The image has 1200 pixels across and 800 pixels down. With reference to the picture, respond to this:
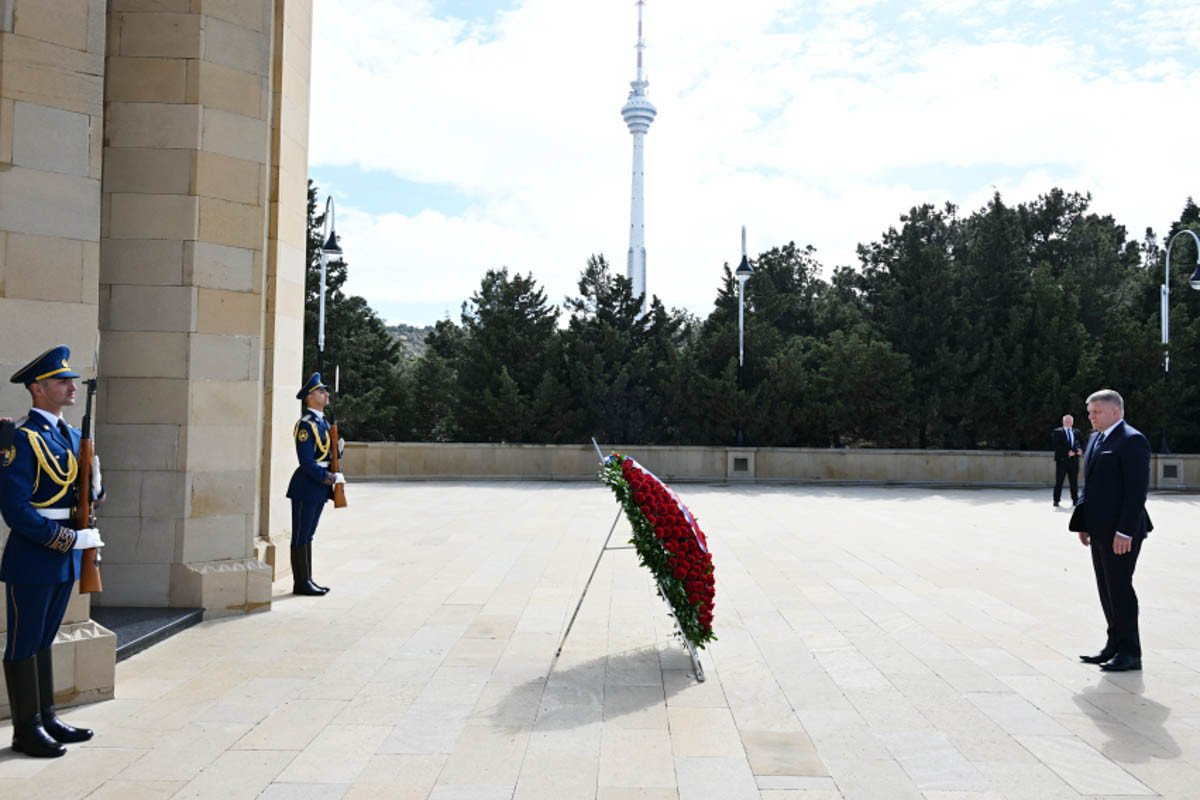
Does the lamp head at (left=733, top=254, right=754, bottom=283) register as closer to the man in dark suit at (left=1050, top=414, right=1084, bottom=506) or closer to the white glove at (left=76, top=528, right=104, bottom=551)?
the man in dark suit at (left=1050, top=414, right=1084, bottom=506)

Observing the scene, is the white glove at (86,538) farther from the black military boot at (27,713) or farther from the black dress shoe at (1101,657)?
the black dress shoe at (1101,657)

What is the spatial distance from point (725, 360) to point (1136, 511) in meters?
22.8

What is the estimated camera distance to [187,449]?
8.11m

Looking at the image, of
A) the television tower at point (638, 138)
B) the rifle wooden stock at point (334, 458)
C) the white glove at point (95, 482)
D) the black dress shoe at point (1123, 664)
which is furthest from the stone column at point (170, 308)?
the television tower at point (638, 138)

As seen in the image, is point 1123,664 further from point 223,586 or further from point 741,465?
point 741,465

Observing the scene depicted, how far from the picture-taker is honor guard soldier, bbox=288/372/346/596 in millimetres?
9008

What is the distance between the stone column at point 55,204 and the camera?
5.60 meters

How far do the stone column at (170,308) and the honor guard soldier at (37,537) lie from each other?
3.15 m

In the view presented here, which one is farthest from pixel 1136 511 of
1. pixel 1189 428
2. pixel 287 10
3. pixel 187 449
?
pixel 1189 428

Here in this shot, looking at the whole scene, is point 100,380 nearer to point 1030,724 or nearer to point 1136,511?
point 1030,724

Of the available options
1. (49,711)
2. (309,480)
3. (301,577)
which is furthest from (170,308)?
(49,711)

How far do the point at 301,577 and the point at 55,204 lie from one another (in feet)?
15.3

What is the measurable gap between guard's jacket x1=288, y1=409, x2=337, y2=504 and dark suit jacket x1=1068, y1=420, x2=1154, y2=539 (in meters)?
6.90

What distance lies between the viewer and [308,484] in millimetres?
9102
